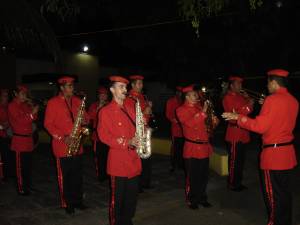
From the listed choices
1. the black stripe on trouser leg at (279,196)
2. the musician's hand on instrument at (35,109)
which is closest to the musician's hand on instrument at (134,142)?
the black stripe on trouser leg at (279,196)

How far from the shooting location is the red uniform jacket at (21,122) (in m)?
7.27

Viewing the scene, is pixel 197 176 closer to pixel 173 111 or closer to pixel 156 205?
pixel 156 205

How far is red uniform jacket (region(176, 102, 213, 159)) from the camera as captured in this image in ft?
21.0

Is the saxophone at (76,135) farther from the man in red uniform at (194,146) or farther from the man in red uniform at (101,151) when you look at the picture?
the man in red uniform at (101,151)

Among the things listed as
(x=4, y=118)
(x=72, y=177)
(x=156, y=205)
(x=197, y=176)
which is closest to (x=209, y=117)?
(x=197, y=176)

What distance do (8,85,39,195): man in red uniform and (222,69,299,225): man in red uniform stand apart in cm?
413

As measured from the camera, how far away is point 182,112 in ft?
21.3

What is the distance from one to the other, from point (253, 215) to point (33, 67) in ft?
58.9

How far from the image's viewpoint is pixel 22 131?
24.1 feet

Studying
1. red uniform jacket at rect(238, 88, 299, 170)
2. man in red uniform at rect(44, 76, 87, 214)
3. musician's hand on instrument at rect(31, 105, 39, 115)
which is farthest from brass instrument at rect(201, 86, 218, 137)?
musician's hand on instrument at rect(31, 105, 39, 115)

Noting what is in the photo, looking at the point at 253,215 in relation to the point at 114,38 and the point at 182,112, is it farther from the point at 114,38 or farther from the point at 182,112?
the point at 114,38

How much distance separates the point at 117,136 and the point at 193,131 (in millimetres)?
2067

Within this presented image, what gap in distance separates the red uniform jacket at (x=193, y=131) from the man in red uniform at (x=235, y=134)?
48.9 inches

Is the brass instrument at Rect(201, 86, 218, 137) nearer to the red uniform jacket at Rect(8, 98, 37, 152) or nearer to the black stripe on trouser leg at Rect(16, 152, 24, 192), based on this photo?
the red uniform jacket at Rect(8, 98, 37, 152)
